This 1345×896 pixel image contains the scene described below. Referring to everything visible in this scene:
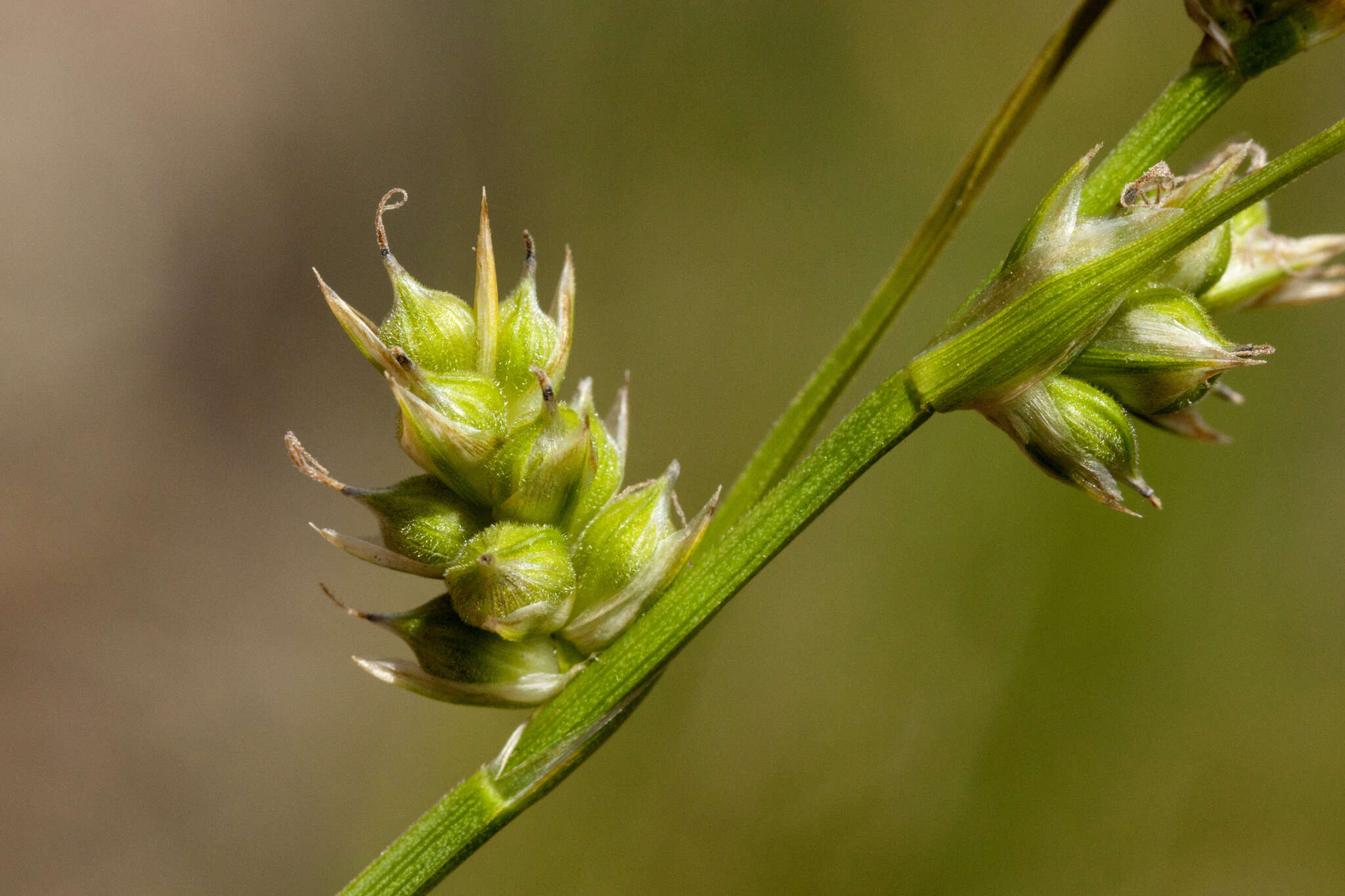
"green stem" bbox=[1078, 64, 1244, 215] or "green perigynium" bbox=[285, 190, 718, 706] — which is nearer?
"green perigynium" bbox=[285, 190, 718, 706]

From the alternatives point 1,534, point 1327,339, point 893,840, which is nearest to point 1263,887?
point 893,840

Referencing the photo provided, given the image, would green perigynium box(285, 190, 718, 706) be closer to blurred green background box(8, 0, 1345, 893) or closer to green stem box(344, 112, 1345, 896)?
green stem box(344, 112, 1345, 896)

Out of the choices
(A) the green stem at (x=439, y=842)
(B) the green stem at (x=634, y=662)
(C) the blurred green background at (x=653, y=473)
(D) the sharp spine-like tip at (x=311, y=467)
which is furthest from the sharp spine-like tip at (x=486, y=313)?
(C) the blurred green background at (x=653, y=473)

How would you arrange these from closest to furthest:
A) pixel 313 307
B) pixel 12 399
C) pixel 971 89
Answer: pixel 971 89 < pixel 12 399 < pixel 313 307

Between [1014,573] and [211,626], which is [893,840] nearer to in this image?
[1014,573]

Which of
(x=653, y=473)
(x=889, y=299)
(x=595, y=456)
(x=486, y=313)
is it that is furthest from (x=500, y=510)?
(x=653, y=473)

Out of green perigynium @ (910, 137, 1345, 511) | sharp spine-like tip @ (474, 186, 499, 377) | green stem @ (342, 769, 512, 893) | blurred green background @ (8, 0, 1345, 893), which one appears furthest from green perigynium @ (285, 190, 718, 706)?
blurred green background @ (8, 0, 1345, 893)

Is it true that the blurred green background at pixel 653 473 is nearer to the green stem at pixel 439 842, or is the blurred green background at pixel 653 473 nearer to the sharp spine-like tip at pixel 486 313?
the green stem at pixel 439 842
